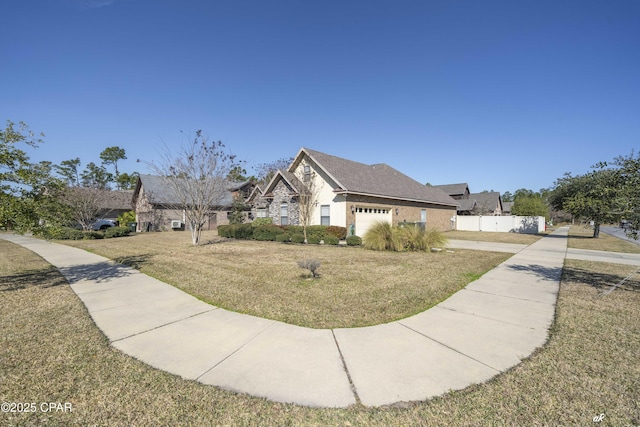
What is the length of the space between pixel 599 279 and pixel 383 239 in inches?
281

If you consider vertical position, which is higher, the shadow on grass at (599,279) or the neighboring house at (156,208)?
the neighboring house at (156,208)

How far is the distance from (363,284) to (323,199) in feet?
40.8

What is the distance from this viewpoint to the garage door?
18.4 metres

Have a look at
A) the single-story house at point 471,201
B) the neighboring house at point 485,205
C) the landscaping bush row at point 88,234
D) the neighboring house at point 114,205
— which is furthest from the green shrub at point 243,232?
the neighboring house at point 485,205

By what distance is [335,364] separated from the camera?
311 centimetres

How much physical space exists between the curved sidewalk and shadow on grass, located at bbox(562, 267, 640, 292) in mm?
2084

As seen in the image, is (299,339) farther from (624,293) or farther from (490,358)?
(624,293)

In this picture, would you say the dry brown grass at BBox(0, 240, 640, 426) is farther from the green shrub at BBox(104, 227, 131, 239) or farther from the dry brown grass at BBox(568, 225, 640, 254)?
the green shrub at BBox(104, 227, 131, 239)

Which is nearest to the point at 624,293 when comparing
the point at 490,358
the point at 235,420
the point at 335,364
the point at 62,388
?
the point at 490,358

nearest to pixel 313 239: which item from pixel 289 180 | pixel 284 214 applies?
pixel 289 180

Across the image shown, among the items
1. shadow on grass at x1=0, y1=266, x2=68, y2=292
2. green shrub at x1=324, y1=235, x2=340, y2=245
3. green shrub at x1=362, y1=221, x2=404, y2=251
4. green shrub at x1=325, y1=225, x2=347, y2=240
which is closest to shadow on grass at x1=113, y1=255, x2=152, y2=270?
shadow on grass at x1=0, y1=266, x2=68, y2=292

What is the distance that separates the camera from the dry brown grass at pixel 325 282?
4.77m
